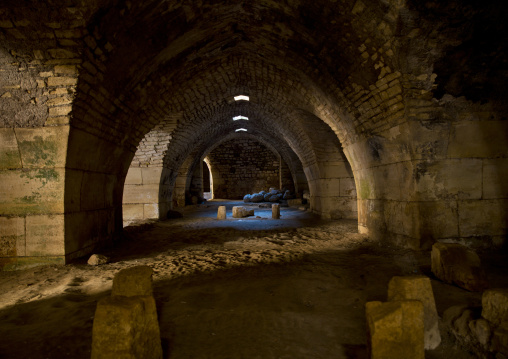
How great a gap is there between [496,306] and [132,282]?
2.86 m

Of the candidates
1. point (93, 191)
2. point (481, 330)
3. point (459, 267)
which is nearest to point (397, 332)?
point (481, 330)

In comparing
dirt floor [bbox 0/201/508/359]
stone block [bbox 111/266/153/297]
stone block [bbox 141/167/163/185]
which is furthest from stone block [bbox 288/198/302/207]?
stone block [bbox 111/266/153/297]

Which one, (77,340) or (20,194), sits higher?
(20,194)

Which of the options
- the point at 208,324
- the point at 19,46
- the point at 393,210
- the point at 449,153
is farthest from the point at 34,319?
the point at 449,153

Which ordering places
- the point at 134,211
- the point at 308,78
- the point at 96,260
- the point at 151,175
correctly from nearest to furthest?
the point at 96,260 → the point at 308,78 → the point at 151,175 → the point at 134,211

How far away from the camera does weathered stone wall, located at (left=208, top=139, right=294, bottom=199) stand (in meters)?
20.7

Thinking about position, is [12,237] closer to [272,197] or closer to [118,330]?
[118,330]

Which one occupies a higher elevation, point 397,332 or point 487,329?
point 397,332

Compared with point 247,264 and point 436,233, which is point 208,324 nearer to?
point 247,264

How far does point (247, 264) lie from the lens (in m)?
4.05

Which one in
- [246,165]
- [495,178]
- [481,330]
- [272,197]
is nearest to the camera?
[481,330]

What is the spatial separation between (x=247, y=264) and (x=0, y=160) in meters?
4.00

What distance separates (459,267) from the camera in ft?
9.71

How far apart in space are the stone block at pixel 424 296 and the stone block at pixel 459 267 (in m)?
→ 1.17
